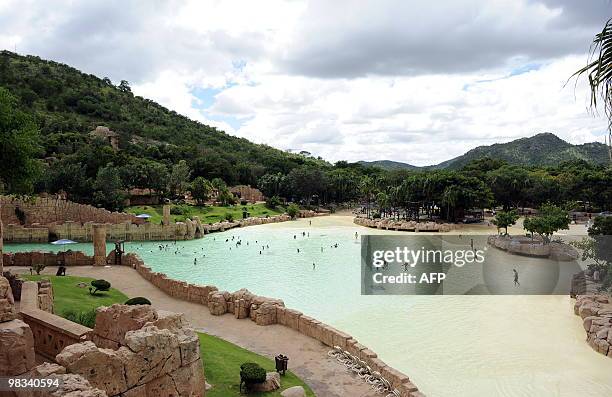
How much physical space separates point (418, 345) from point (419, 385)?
13.6 feet

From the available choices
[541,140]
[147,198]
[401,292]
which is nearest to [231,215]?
[147,198]

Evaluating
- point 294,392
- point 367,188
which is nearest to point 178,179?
point 367,188

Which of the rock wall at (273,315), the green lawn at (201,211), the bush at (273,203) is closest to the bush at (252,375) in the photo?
the rock wall at (273,315)

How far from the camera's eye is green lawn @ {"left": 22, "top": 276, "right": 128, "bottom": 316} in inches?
797

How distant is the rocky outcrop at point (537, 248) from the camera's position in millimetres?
39438

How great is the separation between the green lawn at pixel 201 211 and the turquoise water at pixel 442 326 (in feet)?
63.4

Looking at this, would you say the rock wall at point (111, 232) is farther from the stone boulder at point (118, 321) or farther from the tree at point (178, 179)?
the stone boulder at point (118, 321)

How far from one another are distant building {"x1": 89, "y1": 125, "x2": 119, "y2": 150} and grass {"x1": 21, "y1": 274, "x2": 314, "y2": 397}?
83.8m

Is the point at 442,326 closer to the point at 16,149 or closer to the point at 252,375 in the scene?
the point at 252,375

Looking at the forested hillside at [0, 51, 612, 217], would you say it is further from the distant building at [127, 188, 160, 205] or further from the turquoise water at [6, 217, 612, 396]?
the turquoise water at [6, 217, 612, 396]

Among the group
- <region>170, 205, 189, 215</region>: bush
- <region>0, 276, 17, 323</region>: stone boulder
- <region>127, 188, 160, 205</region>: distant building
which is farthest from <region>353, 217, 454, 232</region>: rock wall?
<region>0, 276, 17, 323</region>: stone boulder

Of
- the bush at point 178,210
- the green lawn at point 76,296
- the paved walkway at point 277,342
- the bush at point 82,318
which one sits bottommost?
the paved walkway at point 277,342

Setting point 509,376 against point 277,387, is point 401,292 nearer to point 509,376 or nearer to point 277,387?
point 509,376

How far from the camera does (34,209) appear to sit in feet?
172
